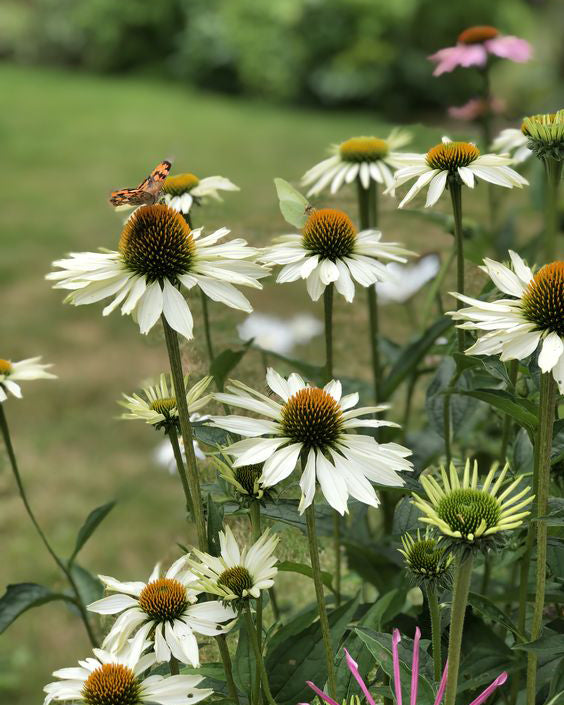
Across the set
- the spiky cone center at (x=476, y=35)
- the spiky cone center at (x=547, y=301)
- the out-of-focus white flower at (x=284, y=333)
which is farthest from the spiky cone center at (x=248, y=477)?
the spiky cone center at (x=476, y=35)

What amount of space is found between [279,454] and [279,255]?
218mm

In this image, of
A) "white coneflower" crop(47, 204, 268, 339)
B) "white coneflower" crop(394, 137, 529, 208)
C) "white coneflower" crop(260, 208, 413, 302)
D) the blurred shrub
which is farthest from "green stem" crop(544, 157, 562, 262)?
the blurred shrub

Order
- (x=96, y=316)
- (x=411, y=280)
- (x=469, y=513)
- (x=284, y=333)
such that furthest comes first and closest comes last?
(x=96, y=316) → (x=284, y=333) → (x=411, y=280) → (x=469, y=513)

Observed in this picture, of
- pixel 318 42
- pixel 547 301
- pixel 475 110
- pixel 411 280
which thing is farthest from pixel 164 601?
pixel 318 42

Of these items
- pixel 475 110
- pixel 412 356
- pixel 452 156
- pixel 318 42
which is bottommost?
pixel 412 356

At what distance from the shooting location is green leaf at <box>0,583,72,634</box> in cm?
88

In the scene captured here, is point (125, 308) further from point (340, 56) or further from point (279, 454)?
point (340, 56)

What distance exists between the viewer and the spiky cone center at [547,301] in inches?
22.6

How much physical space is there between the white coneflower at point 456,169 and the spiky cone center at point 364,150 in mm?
249

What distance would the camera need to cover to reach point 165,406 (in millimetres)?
726

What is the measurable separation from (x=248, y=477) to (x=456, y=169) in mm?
322

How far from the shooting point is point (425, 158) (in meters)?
0.78

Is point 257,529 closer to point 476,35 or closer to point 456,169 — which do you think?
point 456,169

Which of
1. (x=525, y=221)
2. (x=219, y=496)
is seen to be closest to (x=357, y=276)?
(x=219, y=496)
